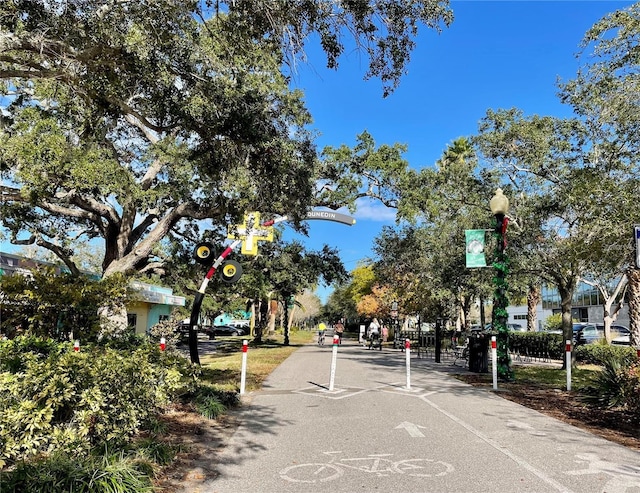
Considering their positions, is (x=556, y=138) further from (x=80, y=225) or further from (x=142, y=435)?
(x=80, y=225)

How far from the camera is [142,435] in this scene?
21.6 ft

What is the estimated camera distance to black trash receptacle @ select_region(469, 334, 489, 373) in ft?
51.7

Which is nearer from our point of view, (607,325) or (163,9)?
(163,9)

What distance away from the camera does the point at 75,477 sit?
4043 mm

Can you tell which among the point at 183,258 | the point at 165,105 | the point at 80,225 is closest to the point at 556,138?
the point at 165,105

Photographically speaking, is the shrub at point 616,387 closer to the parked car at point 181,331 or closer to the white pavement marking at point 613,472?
the white pavement marking at point 613,472

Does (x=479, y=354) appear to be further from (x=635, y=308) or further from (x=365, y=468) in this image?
(x=365, y=468)

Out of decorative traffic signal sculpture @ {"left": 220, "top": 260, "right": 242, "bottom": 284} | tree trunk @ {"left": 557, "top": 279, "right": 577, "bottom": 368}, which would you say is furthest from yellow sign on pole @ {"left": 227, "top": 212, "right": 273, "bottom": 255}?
tree trunk @ {"left": 557, "top": 279, "right": 577, "bottom": 368}

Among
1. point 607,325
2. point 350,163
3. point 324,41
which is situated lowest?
point 607,325

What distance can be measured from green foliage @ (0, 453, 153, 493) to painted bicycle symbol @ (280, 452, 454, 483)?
158 centimetres

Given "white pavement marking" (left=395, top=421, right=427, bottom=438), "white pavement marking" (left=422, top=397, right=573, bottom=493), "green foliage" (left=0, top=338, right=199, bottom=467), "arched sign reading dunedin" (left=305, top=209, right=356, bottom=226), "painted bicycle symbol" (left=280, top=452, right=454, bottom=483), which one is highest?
"arched sign reading dunedin" (left=305, top=209, right=356, bottom=226)

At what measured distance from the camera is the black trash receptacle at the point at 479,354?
620 inches

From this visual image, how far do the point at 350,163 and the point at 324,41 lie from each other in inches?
450

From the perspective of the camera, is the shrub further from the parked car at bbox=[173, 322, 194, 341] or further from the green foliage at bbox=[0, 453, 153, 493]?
the parked car at bbox=[173, 322, 194, 341]
